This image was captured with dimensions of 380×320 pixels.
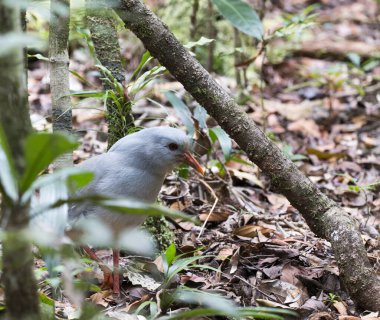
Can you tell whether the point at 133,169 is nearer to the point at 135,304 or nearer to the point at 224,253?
the point at 135,304

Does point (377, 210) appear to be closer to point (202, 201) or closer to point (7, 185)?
point (202, 201)

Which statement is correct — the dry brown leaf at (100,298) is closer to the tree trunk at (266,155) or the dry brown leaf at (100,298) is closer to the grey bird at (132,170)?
the grey bird at (132,170)

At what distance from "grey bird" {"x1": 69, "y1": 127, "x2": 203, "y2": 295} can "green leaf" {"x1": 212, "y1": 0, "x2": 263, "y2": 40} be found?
1.73 m

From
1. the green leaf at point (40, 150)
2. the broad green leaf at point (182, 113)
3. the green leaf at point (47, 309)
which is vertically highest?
the green leaf at point (40, 150)

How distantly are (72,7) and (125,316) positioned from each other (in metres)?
1.83

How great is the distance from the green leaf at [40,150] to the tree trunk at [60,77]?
5.64 feet

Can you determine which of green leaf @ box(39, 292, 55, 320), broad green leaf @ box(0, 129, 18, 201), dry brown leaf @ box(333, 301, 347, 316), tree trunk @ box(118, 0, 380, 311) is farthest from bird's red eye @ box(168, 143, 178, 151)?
broad green leaf @ box(0, 129, 18, 201)

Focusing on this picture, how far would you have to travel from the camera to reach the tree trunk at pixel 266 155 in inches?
123

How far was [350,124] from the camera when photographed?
260 inches

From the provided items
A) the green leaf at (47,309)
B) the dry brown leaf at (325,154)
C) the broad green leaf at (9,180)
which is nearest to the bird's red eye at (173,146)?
the green leaf at (47,309)

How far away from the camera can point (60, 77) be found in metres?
3.50

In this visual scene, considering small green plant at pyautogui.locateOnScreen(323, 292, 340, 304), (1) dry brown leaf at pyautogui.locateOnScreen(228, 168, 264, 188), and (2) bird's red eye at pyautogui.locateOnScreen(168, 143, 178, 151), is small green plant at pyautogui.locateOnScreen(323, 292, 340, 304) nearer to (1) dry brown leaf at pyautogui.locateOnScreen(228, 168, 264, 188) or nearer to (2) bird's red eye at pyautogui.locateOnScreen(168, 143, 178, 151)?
(2) bird's red eye at pyautogui.locateOnScreen(168, 143, 178, 151)

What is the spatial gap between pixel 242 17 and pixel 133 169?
2.15 meters

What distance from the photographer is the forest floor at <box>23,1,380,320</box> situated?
3404 mm
